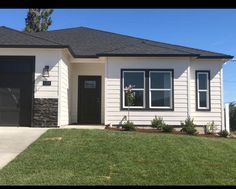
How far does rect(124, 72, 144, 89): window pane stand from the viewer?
53.6ft

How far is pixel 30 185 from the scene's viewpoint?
7078 mm

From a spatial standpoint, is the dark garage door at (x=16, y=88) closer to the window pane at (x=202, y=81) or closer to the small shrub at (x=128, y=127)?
the small shrub at (x=128, y=127)

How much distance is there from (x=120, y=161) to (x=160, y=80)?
7.92m

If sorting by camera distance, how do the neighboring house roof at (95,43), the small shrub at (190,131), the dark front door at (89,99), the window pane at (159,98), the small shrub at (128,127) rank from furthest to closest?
1. the dark front door at (89,99)
2. the window pane at (159,98)
3. the neighboring house roof at (95,43)
4. the small shrub at (190,131)
5. the small shrub at (128,127)

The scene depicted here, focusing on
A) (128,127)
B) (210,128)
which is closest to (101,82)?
(128,127)

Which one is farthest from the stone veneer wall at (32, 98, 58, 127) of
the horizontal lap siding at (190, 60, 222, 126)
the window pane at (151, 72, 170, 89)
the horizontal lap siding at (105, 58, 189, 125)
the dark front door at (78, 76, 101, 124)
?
the horizontal lap siding at (190, 60, 222, 126)

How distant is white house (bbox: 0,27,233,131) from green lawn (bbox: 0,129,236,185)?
345 cm

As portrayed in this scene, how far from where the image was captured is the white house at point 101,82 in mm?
15125

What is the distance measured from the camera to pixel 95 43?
19750 mm

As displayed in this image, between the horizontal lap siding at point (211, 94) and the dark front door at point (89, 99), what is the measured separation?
4496mm

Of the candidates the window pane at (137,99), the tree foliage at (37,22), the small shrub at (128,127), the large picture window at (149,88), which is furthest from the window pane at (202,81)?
the tree foliage at (37,22)

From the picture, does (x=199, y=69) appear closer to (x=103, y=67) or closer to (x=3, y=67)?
(x=103, y=67)

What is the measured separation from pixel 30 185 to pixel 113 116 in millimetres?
9301
